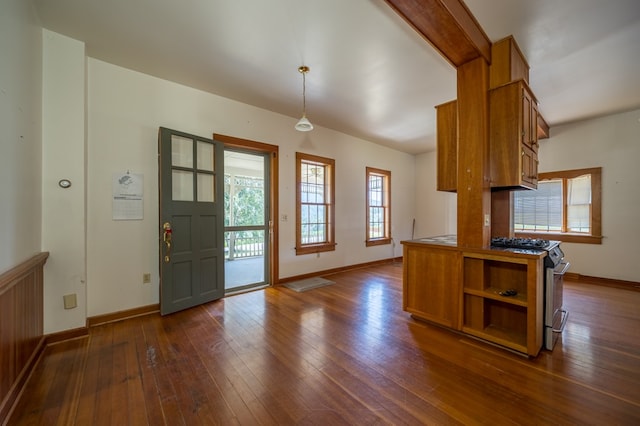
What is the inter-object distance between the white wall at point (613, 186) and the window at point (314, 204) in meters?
4.52

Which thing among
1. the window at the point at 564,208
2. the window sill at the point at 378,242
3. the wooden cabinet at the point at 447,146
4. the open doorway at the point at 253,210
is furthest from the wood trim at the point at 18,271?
the window at the point at 564,208

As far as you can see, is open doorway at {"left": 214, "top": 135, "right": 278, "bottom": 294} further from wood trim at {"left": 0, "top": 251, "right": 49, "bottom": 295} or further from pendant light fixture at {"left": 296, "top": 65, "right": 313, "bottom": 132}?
wood trim at {"left": 0, "top": 251, "right": 49, "bottom": 295}

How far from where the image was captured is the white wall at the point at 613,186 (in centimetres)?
418

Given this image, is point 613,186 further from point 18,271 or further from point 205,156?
point 18,271

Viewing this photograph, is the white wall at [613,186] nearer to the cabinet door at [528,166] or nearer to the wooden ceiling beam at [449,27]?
the cabinet door at [528,166]

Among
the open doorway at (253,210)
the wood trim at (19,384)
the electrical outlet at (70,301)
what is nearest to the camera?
the wood trim at (19,384)

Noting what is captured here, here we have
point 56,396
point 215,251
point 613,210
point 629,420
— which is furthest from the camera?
point 613,210

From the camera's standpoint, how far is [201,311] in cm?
324

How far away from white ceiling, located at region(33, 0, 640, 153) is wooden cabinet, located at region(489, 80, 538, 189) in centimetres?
55

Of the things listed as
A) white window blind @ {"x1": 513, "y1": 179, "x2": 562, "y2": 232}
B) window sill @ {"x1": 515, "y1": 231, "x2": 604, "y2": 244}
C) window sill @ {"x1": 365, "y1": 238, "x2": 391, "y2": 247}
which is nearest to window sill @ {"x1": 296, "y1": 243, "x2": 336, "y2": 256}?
window sill @ {"x1": 365, "y1": 238, "x2": 391, "y2": 247}

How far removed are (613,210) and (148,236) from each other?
727 cm

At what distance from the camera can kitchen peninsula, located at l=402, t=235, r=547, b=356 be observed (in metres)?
2.17

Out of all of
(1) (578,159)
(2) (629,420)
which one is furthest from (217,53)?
(1) (578,159)

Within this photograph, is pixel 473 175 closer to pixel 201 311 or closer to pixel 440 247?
pixel 440 247
